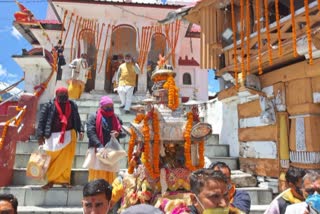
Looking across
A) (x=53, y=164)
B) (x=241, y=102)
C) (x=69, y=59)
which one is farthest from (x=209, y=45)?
(x=69, y=59)

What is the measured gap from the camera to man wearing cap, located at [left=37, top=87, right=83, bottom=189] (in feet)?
18.5

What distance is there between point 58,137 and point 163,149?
235cm

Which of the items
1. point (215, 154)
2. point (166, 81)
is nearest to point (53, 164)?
point (166, 81)

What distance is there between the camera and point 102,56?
1407cm

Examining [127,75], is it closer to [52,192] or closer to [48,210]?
[52,192]

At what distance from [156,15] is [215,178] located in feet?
43.3

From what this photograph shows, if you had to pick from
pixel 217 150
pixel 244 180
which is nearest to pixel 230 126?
pixel 217 150

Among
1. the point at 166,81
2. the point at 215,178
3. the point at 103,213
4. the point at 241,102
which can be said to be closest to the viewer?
the point at 215,178

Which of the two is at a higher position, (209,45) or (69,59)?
(69,59)

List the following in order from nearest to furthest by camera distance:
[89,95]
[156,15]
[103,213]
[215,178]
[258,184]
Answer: [215,178] → [103,213] → [258,184] → [89,95] → [156,15]

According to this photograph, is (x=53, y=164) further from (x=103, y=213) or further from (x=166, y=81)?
(x=103, y=213)

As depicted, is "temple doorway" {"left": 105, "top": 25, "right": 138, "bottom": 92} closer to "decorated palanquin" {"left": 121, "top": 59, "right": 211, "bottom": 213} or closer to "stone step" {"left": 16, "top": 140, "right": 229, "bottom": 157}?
"stone step" {"left": 16, "top": 140, "right": 229, "bottom": 157}

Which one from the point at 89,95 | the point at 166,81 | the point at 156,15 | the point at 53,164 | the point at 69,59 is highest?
the point at 156,15

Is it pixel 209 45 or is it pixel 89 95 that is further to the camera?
pixel 89 95
